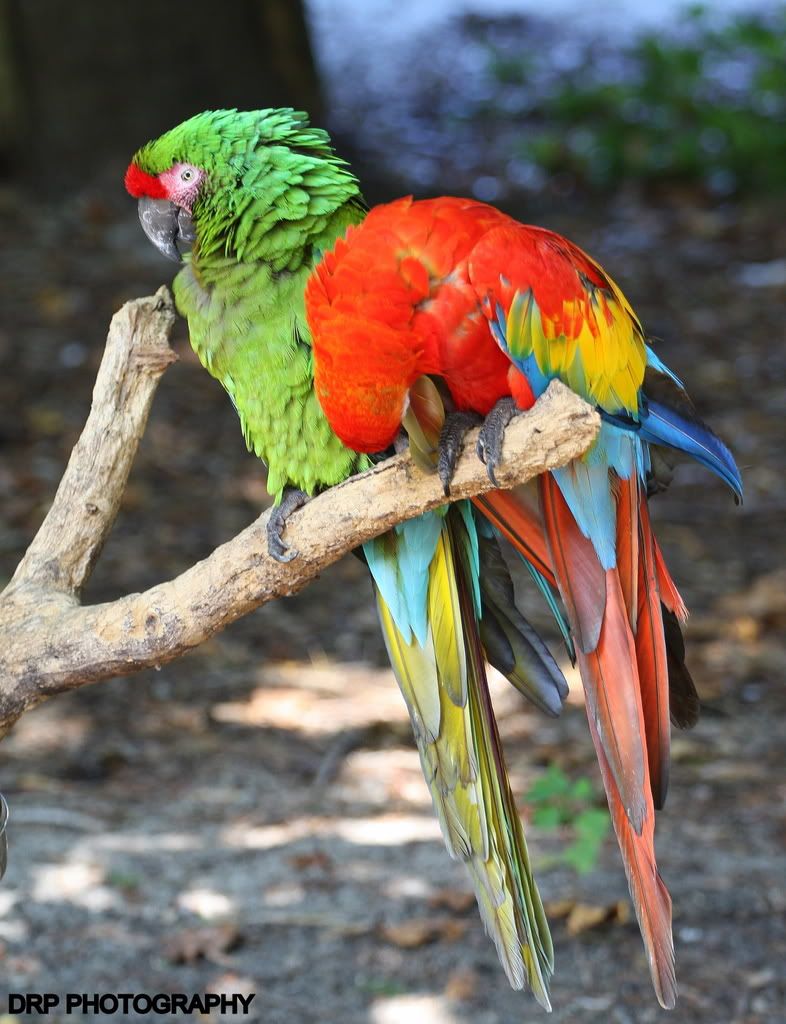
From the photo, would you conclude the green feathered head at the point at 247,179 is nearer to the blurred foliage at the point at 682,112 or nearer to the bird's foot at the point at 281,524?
the bird's foot at the point at 281,524

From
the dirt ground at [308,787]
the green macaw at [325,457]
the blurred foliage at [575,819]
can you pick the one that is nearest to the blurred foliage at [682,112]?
the dirt ground at [308,787]

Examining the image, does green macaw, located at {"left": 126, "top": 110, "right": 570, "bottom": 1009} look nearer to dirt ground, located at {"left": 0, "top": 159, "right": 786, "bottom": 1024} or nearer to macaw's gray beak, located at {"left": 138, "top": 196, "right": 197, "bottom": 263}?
macaw's gray beak, located at {"left": 138, "top": 196, "right": 197, "bottom": 263}

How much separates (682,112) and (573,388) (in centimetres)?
597

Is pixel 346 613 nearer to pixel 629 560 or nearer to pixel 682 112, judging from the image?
pixel 629 560

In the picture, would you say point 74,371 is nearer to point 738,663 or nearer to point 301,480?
point 738,663

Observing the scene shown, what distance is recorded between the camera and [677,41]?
802cm

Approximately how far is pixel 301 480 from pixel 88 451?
34cm

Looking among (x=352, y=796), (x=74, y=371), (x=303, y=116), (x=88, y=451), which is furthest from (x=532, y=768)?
(x=74, y=371)

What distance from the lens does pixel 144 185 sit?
1912 millimetres

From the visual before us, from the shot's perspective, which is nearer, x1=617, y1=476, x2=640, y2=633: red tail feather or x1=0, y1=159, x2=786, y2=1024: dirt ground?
x1=617, y1=476, x2=640, y2=633: red tail feather

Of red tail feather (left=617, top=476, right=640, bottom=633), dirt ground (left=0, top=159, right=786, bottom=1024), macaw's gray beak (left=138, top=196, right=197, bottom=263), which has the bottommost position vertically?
dirt ground (left=0, top=159, right=786, bottom=1024)

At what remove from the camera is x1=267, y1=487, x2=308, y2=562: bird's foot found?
181cm

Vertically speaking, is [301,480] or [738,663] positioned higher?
[301,480]

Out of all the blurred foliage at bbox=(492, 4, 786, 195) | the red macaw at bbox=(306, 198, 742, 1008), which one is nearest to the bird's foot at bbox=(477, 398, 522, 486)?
the red macaw at bbox=(306, 198, 742, 1008)
